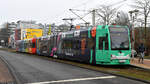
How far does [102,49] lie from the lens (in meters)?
14.3

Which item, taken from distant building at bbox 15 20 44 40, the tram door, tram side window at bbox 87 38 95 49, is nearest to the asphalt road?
the tram door

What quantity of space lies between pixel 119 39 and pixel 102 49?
53.3 inches

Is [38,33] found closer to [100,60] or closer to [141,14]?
[141,14]

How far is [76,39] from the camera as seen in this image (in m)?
17.8

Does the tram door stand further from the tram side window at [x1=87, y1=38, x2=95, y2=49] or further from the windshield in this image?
the tram side window at [x1=87, y1=38, x2=95, y2=49]

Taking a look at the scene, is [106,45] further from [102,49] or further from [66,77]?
[66,77]

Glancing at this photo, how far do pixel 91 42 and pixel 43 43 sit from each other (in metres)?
14.0

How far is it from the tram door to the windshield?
1.54 ft

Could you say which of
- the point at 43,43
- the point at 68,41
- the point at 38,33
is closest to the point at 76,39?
the point at 68,41

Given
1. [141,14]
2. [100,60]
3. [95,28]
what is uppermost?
[141,14]

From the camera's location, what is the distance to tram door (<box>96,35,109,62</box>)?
555 inches

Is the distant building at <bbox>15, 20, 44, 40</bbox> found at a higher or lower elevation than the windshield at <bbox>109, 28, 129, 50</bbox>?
higher

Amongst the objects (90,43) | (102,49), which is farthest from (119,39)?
(90,43)

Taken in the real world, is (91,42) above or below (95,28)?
below
